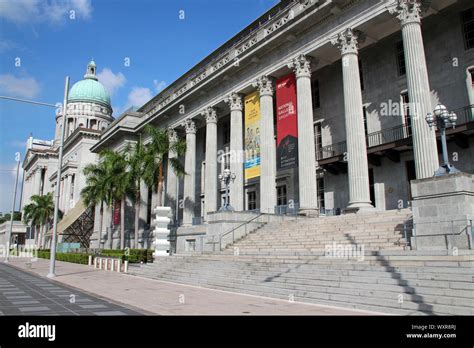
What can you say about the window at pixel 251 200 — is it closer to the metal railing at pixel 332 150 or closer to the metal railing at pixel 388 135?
the metal railing at pixel 332 150

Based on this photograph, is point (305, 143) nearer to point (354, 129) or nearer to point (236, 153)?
point (354, 129)

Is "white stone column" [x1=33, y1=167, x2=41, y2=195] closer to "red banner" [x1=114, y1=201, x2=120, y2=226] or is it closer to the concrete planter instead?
"red banner" [x1=114, y1=201, x2=120, y2=226]

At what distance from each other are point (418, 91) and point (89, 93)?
93663mm

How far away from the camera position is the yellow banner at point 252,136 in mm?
29436

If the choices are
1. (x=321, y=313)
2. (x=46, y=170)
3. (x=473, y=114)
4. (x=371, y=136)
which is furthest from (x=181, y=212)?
(x=46, y=170)

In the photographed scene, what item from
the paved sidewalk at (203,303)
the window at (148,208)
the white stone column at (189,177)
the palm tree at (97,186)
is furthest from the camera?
the window at (148,208)

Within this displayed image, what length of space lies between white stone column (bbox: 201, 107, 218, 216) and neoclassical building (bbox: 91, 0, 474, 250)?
10 centimetres

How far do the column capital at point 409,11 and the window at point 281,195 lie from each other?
49.4ft

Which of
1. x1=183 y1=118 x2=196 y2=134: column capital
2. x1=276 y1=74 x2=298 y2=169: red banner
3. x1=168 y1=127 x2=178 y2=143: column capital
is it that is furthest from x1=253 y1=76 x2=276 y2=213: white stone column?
x1=168 y1=127 x2=178 y2=143: column capital

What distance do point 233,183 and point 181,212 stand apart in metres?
11.6

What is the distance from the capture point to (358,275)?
1233 centimetres

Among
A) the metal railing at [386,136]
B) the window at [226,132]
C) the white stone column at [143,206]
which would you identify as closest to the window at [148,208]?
the white stone column at [143,206]

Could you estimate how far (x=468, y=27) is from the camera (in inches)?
880
